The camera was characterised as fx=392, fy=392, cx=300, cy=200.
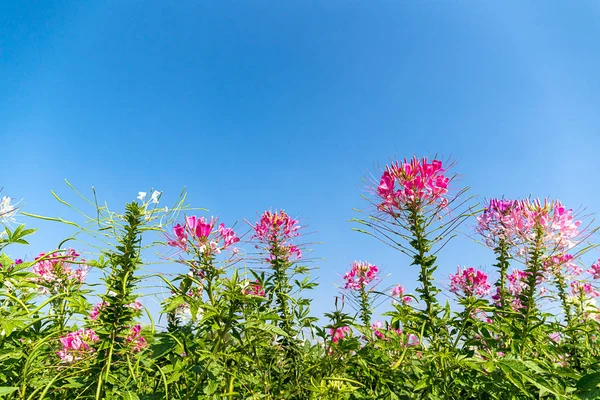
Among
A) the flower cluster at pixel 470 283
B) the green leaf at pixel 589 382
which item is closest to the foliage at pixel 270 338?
the green leaf at pixel 589 382

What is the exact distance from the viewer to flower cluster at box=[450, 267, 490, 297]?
4789mm

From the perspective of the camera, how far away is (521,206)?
266 cm

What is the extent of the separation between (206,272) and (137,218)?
1.58 ft

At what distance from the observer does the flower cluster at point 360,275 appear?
5.20m

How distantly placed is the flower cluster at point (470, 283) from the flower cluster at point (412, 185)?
286cm

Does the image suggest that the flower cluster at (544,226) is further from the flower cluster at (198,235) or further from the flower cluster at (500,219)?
the flower cluster at (198,235)

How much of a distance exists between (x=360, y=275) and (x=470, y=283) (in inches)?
53.5

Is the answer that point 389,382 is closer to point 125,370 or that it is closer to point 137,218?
point 125,370

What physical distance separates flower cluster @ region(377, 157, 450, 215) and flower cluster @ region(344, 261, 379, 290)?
9.46 feet

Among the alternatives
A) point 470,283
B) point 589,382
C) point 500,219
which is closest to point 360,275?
point 470,283

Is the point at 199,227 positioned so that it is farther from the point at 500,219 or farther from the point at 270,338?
the point at 500,219

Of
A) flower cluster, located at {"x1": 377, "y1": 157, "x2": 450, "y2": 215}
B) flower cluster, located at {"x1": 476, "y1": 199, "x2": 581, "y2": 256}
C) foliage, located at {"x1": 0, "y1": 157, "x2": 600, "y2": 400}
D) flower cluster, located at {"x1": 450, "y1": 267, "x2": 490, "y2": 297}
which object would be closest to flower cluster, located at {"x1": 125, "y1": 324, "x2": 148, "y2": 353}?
foliage, located at {"x1": 0, "y1": 157, "x2": 600, "y2": 400}

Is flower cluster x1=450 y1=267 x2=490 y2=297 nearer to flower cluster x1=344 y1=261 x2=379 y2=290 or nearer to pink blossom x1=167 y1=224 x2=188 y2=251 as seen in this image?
flower cluster x1=344 y1=261 x2=379 y2=290

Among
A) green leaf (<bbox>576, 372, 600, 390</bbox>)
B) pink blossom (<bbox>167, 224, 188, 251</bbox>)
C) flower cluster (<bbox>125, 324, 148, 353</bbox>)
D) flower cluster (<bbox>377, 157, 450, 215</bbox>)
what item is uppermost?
flower cluster (<bbox>377, 157, 450, 215</bbox>)
